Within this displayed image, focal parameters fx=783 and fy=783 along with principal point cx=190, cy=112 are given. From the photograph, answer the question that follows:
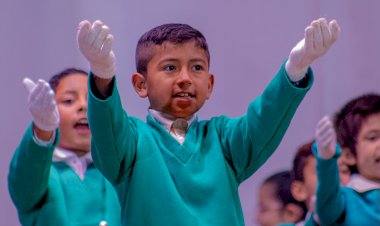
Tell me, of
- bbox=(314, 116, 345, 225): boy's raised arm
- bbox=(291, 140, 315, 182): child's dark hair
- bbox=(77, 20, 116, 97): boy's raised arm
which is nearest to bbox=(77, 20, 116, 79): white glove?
bbox=(77, 20, 116, 97): boy's raised arm

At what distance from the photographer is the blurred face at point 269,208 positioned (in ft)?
8.83

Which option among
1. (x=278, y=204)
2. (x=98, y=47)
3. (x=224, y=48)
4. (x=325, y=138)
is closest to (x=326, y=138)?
(x=325, y=138)

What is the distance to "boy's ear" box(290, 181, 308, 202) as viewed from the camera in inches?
98.3

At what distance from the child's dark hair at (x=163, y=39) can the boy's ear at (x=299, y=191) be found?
0.78 metres

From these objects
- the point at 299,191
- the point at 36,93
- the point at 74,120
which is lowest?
the point at 299,191

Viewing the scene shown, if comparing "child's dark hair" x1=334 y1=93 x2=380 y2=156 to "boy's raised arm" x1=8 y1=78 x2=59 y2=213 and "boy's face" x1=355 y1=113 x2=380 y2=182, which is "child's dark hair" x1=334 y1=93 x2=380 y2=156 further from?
"boy's raised arm" x1=8 y1=78 x2=59 y2=213

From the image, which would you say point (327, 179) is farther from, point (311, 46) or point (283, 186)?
point (283, 186)

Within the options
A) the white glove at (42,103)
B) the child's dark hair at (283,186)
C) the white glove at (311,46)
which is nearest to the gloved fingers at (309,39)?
the white glove at (311,46)

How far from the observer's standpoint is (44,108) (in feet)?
5.49

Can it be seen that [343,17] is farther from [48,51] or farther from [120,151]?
[120,151]

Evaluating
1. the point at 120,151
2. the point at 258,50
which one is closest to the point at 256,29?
the point at 258,50

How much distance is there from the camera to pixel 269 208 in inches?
109

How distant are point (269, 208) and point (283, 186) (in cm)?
10

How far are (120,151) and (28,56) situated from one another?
4.24 ft
